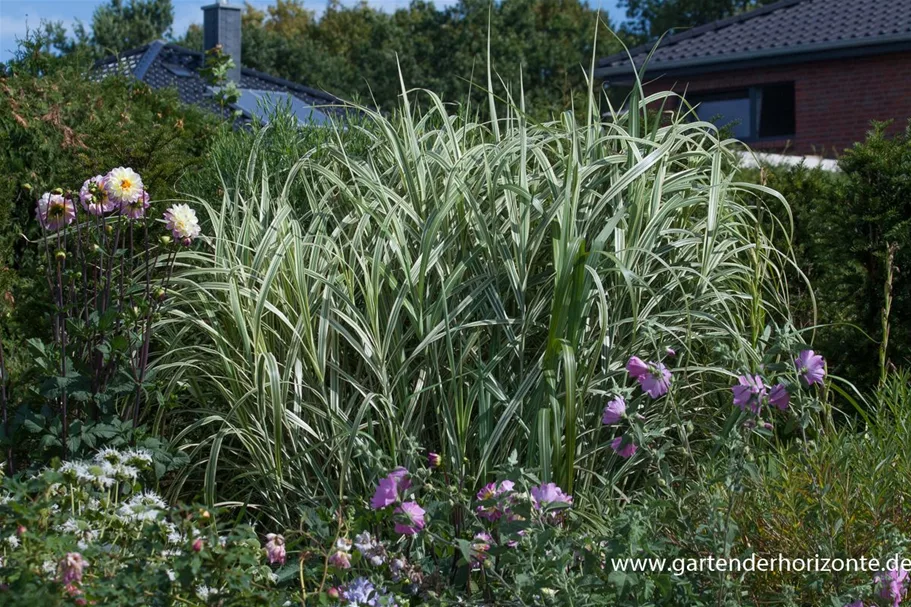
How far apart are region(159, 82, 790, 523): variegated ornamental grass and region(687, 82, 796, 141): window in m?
15.1

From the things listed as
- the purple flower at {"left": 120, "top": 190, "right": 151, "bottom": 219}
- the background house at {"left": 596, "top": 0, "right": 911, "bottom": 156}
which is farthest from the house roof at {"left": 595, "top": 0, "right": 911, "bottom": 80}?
the purple flower at {"left": 120, "top": 190, "right": 151, "bottom": 219}

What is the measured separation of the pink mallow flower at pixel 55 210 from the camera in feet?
8.45

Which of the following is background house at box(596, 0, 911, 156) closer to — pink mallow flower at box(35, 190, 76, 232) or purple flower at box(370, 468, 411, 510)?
pink mallow flower at box(35, 190, 76, 232)

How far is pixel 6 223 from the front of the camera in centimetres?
387

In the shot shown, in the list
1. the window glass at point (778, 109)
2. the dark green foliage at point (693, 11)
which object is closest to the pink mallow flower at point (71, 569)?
the window glass at point (778, 109)

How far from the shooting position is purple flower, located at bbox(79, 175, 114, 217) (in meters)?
2.57

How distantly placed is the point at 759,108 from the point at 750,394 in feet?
54.8

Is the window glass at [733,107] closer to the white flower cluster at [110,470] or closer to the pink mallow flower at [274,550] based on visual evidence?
the white flower cluster at [110,470]

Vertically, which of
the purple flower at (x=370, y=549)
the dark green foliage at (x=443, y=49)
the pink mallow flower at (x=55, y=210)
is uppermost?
the dark green foliage at (x=443, y=49)

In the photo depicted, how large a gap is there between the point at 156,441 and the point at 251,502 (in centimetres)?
46

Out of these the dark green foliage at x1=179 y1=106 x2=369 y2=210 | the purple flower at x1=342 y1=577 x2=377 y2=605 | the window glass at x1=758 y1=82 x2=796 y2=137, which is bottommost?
the purple flower at x1=342 y1=577 x2=377 y2=605

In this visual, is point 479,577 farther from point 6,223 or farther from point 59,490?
point 6,223

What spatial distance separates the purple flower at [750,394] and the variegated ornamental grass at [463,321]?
1.28ft

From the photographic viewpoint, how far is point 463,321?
272cm
